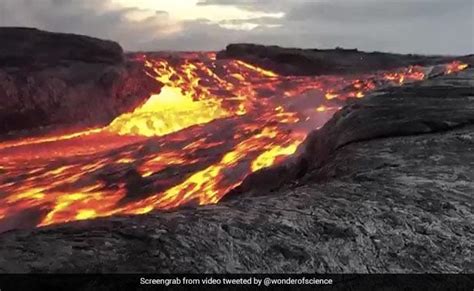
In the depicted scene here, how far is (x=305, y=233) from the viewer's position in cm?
397

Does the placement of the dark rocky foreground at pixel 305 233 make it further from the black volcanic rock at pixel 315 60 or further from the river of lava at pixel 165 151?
the black volcanic rock at pixel 315 60

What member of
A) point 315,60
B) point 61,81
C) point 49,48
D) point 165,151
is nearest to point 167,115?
point 61,81

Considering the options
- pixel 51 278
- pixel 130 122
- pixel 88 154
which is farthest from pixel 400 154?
pixel 130 122

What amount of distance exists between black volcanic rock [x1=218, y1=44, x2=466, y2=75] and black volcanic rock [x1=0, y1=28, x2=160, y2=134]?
37.2 feet

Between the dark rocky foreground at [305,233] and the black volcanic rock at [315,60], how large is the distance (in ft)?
78.5

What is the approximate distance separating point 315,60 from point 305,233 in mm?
27215

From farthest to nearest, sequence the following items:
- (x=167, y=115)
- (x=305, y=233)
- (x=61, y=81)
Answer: (x=167, y=115) → (x=61, y=81) → (x=305, y=233)

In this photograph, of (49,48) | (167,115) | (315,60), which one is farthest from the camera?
(315,60)

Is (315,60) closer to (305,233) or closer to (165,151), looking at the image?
(165,151)

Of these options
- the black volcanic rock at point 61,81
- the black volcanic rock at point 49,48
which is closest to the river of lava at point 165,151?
the black volcanic rock at point 61,81

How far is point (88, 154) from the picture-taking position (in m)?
12.7
